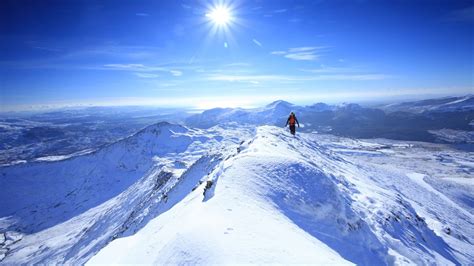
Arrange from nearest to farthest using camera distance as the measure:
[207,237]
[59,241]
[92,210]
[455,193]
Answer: [207,237] < [455,193] < [59,241] < [92,210]

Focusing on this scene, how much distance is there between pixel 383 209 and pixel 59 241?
358 feet

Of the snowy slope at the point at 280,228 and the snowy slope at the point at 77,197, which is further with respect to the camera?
the snowy slope at the point at 77,197

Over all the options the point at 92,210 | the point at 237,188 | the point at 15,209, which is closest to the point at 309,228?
the point at 237,188

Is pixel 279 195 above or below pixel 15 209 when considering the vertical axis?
above

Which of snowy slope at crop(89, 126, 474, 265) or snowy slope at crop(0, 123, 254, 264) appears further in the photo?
snowy slope at crop(0, 123, 254, 264)

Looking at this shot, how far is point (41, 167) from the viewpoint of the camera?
562ft

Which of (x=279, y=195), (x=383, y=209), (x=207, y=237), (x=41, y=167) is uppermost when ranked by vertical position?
(x=207, y=237)

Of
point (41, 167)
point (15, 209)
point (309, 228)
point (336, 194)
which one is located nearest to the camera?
point (309, 228)

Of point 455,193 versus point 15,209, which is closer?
point 455,193

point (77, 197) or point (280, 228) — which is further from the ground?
point (280, 228)

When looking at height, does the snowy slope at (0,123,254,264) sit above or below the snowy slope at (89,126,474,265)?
below

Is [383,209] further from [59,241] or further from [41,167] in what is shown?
[41,167]

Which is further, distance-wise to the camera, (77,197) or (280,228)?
(77,197)

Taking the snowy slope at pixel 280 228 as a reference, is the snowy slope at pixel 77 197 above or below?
→ below
